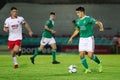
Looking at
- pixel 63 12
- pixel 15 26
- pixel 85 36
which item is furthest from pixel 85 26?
pixel 63 12

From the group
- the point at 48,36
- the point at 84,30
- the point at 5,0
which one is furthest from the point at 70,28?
the point at 84,30

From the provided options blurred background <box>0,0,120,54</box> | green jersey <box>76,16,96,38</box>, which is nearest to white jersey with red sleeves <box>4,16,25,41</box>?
green jersey <box>76,16,96,38</box>

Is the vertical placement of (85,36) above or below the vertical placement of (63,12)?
below

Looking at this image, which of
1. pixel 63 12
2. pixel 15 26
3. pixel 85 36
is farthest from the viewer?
pixel 63 12

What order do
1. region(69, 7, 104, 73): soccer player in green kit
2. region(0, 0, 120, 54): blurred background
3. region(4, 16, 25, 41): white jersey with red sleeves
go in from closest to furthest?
region(69, 7, 104, 73): soccer player in green kit → region(4, 16, 25, 41): white jersey with red sleeves → region(0, 0, 120, 54): blurred background

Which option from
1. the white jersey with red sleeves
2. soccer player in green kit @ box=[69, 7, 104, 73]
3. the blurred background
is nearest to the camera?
soccer player in green kit @ box=[69, 7, 104, 73]

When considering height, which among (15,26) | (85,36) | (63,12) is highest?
(15,26)

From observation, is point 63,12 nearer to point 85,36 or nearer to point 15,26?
point 15,26

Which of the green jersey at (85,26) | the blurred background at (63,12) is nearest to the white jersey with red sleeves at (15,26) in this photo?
the green jersey at (85,26)

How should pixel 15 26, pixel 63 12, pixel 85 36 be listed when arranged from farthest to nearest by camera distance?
pixel 63 12 < pixel 15 26 < pixel 85 36

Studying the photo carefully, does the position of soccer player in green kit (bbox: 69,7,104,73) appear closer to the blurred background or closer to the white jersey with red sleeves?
the white jersey with red sleeves

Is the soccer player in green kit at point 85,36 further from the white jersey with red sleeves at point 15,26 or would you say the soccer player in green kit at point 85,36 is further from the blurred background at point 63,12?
the blurred background at point 63,12

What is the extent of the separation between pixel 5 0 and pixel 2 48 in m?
7.66

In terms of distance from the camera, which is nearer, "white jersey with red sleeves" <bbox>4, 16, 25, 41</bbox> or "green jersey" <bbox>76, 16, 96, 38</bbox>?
"green jersey" <bbox>76, 16, 96, 38</bbox>
